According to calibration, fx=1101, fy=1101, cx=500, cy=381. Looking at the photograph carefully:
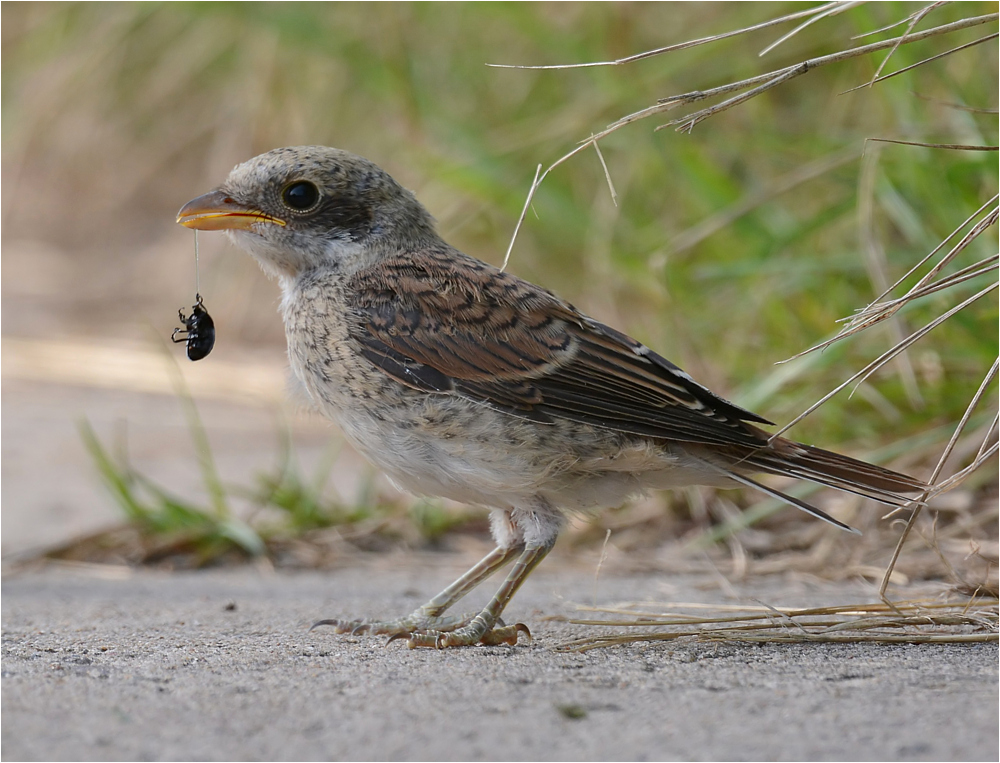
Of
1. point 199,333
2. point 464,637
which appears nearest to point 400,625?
point 464,637

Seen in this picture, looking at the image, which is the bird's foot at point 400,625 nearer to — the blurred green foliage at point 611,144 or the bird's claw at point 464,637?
the bird's claw at point 464,637

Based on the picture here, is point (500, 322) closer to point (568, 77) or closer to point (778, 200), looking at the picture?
point (778, 200)

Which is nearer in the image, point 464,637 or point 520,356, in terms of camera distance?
point 464,637

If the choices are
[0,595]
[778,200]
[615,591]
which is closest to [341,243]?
[615,591]

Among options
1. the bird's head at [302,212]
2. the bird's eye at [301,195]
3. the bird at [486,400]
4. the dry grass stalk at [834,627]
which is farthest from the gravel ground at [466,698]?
the bird's eye at [301,195]

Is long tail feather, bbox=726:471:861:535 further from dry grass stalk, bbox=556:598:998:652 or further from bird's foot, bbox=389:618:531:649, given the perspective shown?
bird's foot, bbox=389:618:531:649

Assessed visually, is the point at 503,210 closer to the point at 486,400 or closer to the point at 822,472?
the point at 486,400

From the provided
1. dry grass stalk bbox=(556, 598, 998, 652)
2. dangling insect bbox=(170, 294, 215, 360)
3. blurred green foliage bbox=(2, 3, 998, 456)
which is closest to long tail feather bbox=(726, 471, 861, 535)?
dry grass stalk bbox=(556, 598, 998, 652)
